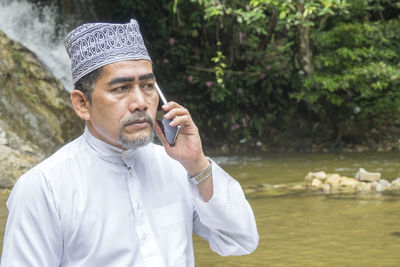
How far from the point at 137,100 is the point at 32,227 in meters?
→ 0.53

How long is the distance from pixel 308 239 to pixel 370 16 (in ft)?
26.9

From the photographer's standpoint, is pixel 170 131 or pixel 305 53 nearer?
pixel 170 131

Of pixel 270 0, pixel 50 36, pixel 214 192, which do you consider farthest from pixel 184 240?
pixel 50 36

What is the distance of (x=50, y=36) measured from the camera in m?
12.1

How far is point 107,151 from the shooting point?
231 centimetres

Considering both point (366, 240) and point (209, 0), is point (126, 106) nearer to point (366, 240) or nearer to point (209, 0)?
point (366, 240)

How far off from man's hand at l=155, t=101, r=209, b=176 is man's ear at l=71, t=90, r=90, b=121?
0.81 ft

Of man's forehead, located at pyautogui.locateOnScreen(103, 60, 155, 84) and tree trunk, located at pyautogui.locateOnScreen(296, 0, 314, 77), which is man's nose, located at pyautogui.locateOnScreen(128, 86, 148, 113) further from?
tree trunk, located at pyautogui.locateOnScreen(296, 0, 314, 77)

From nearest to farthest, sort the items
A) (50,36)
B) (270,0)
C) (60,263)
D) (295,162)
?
1. (60,263)
2. (270,0)
3. (295,162)
4. (50,36)

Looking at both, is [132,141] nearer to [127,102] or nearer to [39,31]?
[127,102]

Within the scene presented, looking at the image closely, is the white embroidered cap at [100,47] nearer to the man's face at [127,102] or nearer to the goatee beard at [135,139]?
the man's face at [127,102]

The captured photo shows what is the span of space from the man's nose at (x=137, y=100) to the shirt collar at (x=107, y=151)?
0.55 ft

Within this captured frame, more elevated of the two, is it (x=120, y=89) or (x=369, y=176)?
(x=120, y=89)

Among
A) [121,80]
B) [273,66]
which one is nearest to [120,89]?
[121,80]
